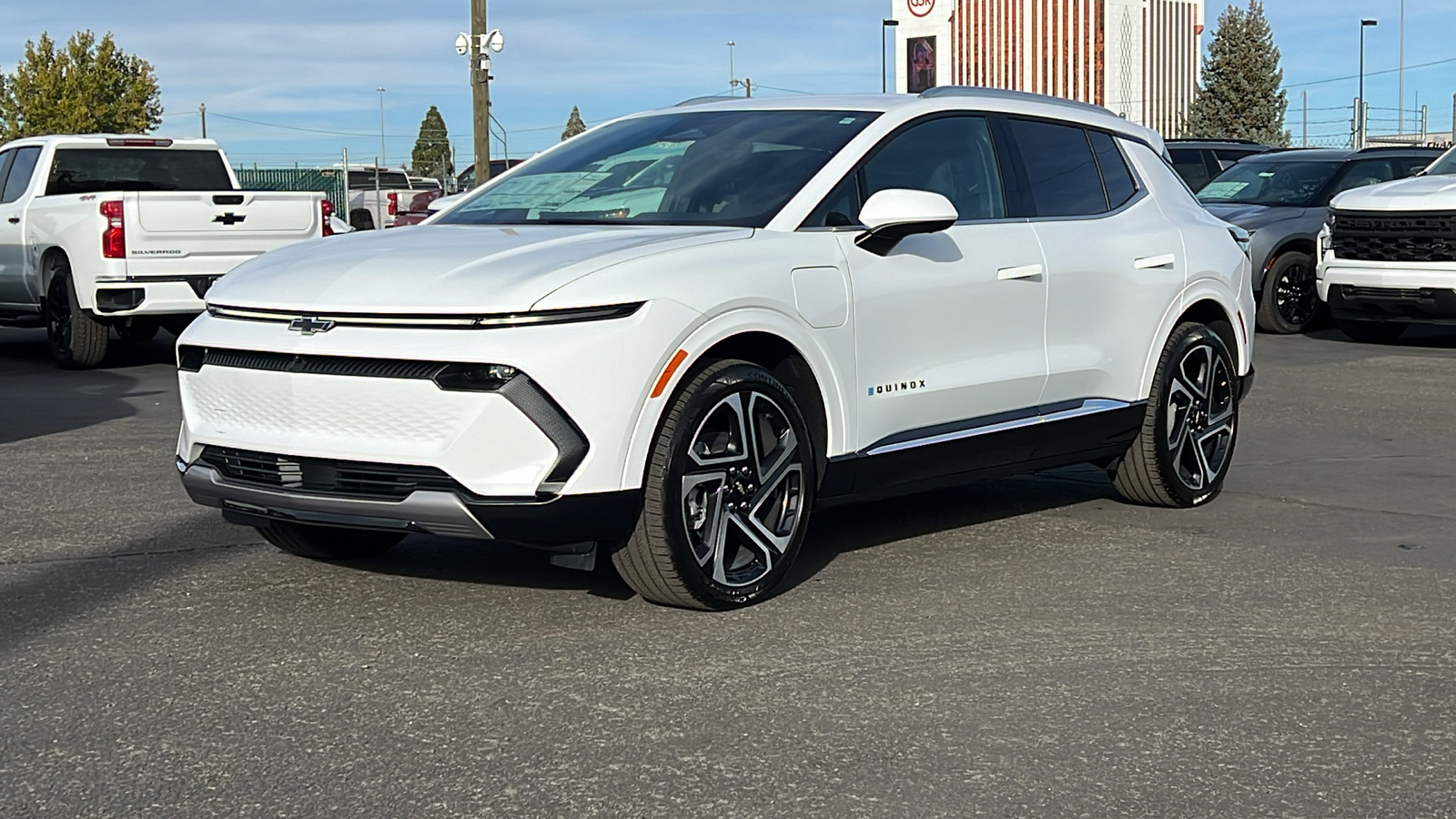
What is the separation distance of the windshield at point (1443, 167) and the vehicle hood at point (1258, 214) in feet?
3.65

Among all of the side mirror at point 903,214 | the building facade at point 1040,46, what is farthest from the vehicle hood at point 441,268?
the building facade at point 1040,46

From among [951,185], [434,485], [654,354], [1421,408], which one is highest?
[951,185]

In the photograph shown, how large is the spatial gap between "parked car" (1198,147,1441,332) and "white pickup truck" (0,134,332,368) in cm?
820

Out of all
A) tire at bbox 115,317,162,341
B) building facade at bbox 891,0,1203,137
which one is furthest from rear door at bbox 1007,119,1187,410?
building facade at bbox 891,0,1203,137

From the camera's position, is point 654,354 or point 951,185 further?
point 951,185

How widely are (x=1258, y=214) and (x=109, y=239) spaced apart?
9.80m

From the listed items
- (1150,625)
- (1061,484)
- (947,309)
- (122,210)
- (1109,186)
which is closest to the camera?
(1150,625)

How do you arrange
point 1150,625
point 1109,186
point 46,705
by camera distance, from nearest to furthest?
point 46,705, point 1150,625, point 1109,186

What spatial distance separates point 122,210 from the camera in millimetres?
12883

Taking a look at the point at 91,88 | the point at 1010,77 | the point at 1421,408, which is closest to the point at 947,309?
the point at 1421,408

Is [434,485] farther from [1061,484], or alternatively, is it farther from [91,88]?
[91,88]

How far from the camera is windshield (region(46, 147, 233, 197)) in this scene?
14688 millimetres

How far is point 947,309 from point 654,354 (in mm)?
1400

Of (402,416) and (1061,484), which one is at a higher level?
(402,416)
